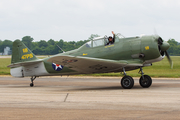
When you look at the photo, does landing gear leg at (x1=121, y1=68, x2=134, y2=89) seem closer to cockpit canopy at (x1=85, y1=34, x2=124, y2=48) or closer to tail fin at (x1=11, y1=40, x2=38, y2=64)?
cockpit canopy at (x1=85, y1=34, x2=124, y2=48)

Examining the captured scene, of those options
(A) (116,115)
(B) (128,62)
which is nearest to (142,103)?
(A) (116,115)

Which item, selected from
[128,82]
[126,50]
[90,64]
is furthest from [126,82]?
[90,64]

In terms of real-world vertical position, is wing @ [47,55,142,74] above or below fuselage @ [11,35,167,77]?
below

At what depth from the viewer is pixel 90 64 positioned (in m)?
12.8

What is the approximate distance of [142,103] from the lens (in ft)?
27.7

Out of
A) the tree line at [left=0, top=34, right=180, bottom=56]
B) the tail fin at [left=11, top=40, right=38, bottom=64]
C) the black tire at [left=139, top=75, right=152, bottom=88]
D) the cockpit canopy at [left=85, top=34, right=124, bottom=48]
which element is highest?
the tree line at [left=0, top=34, right=180, bottom=56]

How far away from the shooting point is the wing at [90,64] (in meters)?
12.0

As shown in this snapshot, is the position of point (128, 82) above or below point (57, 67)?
below

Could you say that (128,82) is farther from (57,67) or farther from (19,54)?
(19,54)

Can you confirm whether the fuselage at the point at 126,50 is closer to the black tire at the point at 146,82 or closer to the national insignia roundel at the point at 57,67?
the national insignia roundel at the point at 57,67

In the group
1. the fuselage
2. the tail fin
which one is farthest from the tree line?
the fuselage

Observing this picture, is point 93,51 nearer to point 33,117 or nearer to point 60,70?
point 60,70

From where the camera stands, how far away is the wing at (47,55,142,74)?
12.0 m

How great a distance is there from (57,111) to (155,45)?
22.5 feet
